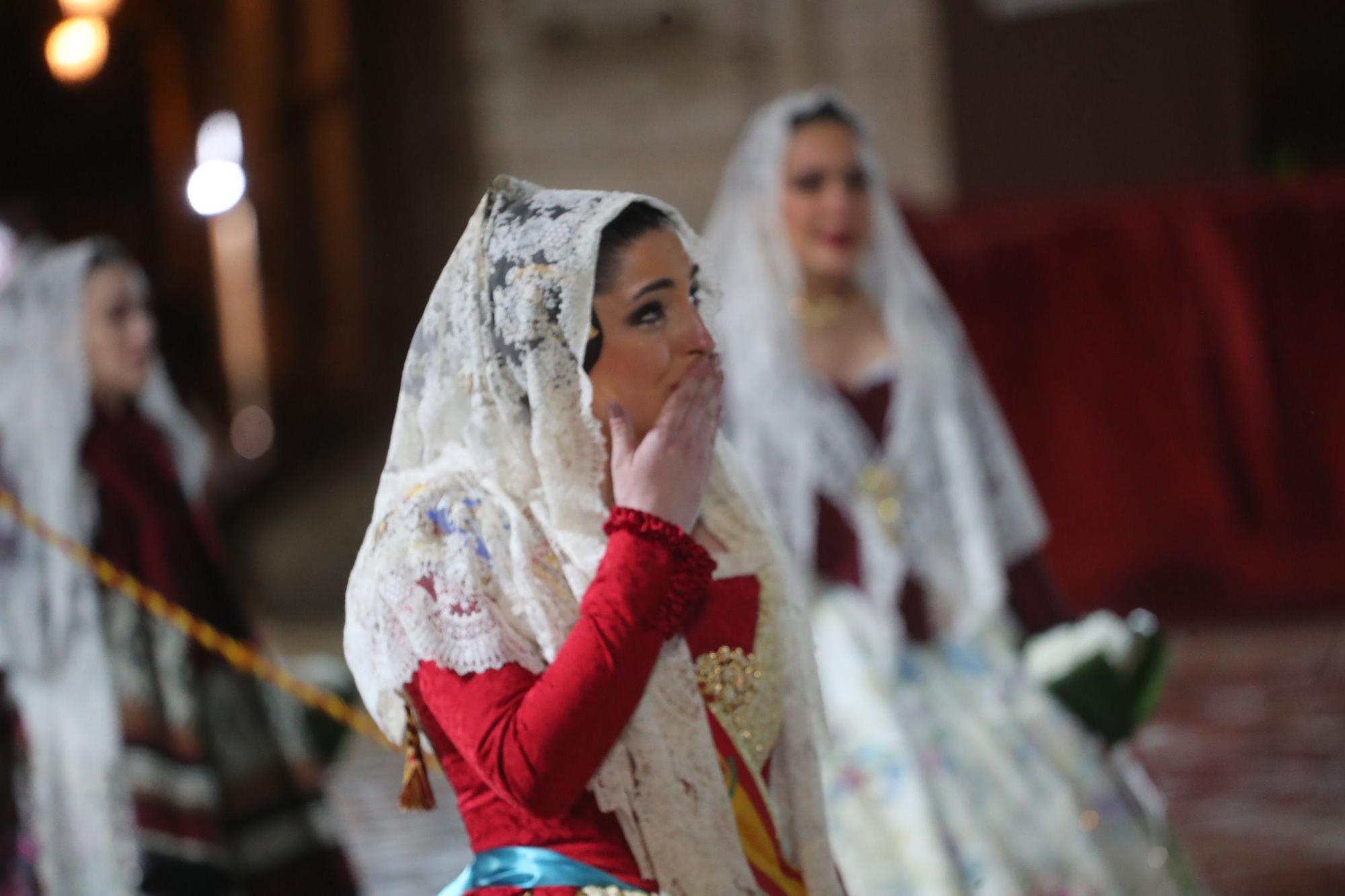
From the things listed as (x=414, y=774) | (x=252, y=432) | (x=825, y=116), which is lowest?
(x=252, y=432)

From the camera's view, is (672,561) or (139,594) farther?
(139,594)

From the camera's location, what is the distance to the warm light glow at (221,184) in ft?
25.4

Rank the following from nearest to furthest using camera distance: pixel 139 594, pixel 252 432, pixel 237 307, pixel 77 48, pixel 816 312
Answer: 1. pixel 816 312
2. pixel 139 594
3. pixel 77 48
4. pixel 252 432
5. pixel 237 307

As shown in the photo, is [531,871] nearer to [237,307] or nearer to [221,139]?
[237,307]

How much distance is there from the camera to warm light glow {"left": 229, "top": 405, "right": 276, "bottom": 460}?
35.2 ft

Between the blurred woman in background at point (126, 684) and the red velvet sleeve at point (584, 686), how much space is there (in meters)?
2.44

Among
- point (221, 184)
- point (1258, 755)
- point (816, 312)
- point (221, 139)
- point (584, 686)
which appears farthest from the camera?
point (221, 139)

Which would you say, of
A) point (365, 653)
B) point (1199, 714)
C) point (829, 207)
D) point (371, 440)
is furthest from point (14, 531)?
→ point (371, 440)

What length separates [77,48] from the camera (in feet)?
29.5

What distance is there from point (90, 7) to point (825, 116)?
576cm

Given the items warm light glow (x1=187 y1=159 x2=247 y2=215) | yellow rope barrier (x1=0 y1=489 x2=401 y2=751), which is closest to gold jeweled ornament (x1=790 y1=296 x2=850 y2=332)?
yellow rope barrier (x1=0 y1=489 x2=401 y2=751)

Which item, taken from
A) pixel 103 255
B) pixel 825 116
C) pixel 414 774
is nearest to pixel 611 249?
pixel 414 774

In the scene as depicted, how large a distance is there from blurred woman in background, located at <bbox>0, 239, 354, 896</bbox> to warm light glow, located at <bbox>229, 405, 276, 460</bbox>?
6.51 meters

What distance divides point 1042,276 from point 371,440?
389 centimetres
